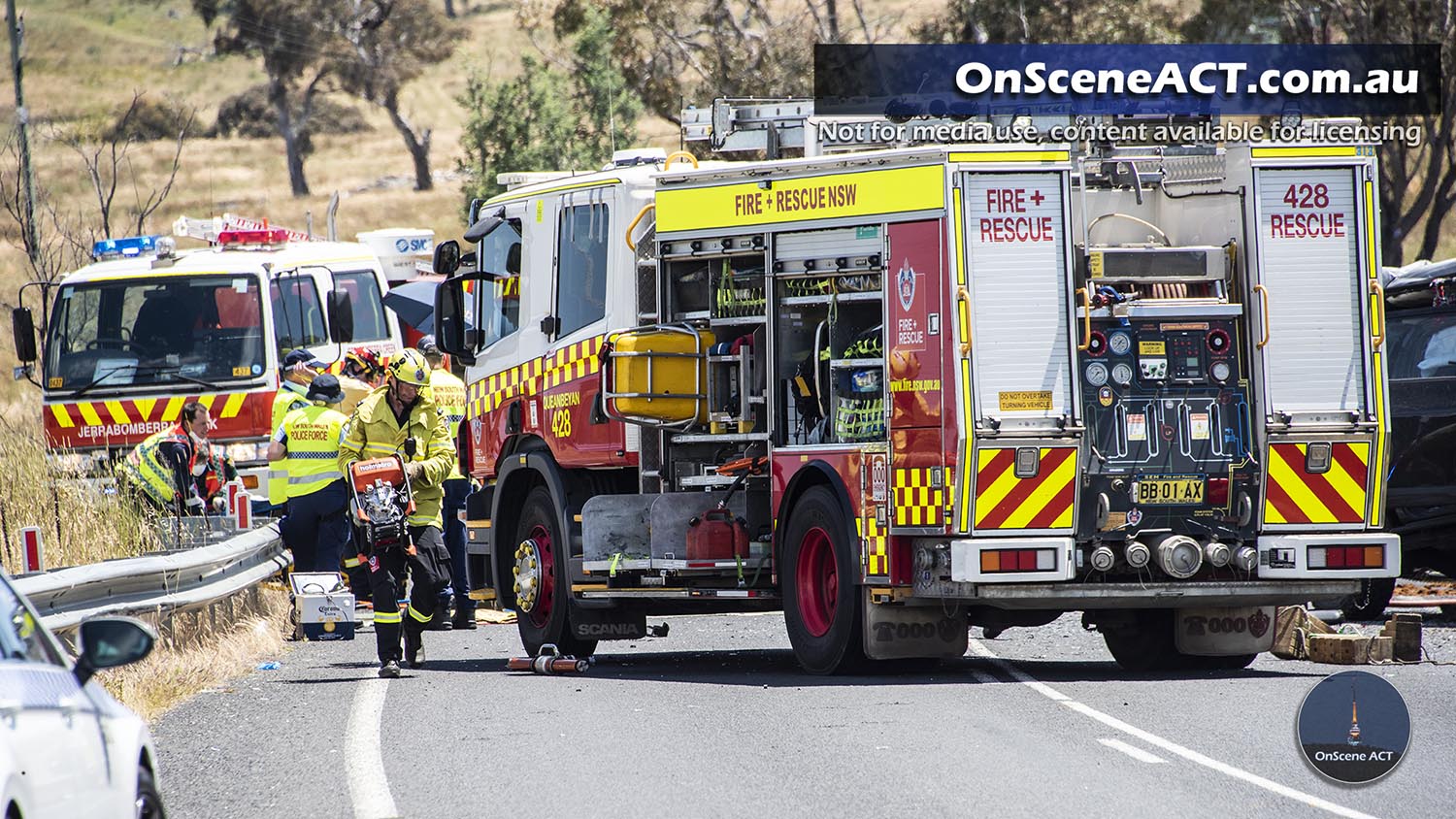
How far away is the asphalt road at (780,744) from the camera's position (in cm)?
750

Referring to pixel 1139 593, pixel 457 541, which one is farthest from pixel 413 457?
pixel 457 541

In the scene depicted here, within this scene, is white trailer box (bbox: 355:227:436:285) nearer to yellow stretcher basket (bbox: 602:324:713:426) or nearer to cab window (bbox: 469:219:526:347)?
cab window (bbox: 469:219:526:347)

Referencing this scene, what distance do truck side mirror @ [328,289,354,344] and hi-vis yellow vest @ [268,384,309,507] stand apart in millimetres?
3801

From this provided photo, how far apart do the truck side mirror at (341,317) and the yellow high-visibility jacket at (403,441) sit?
748 centimetres

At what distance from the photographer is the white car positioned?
4680 mm

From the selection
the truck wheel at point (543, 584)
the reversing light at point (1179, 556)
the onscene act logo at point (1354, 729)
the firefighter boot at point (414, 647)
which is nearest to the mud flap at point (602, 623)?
the truck wheel at point (543, 584)

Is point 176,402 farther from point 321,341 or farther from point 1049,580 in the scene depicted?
point 1049,580

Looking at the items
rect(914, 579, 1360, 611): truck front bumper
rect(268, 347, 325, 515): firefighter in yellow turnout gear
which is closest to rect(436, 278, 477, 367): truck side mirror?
rect(268, 347, 325, 515): firefighter in yellow turnout gear

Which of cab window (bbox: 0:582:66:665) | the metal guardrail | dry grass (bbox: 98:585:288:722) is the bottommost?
dry grass (bbox: 98:585:288:722)

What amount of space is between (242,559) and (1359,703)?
7.54 m

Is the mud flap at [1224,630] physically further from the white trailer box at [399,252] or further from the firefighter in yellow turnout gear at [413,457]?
the white trailer box at [399,252]

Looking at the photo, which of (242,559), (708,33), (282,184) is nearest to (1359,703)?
(242,559)

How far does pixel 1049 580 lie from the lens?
1047 centimetres

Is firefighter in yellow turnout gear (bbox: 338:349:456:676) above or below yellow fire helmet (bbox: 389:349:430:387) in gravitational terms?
below
